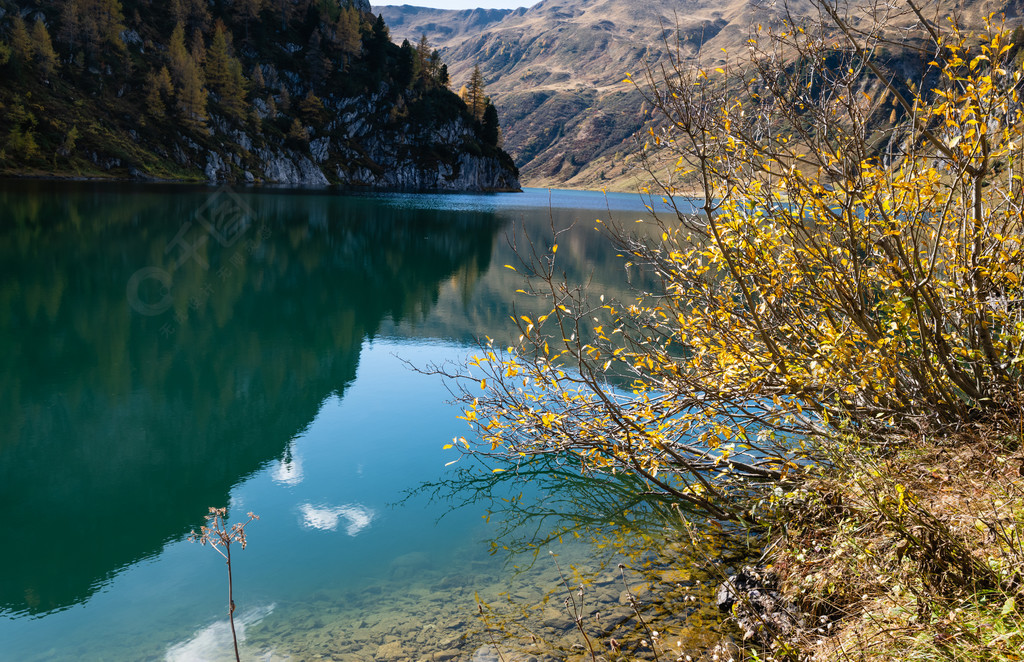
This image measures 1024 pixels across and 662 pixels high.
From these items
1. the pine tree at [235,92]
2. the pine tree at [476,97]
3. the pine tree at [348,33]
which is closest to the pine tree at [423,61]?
the pine tree at [476,97]

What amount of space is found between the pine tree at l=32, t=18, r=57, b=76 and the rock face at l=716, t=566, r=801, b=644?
348 feet

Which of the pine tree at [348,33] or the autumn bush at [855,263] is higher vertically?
the pine tree at [348,33]

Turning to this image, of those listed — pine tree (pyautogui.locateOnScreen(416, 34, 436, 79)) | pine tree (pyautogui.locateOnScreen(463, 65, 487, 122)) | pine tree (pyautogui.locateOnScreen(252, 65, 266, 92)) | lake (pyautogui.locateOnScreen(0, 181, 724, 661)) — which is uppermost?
pine tree (pyautogui.locateOnScreen(416, 34, 436, 79))

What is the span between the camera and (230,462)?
11.0m

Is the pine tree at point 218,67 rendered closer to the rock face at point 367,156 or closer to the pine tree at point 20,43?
the rock face at point 367,156

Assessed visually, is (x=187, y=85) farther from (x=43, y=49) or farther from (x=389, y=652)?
(x=389, y=652)

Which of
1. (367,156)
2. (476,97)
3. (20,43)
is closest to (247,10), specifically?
(367,156)

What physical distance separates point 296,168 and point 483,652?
386 ft

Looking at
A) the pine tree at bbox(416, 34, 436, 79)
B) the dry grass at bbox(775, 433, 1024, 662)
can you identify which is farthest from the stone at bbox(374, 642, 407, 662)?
the pine tree at bbox(416, 34, 436, 79)

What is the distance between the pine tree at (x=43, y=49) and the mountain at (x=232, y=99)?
0.15 m

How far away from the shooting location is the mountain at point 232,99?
80188 millimetres

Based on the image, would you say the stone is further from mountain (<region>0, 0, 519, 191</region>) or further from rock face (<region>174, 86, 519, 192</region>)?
rock face (<region>174, 86, 519, 192</region>)

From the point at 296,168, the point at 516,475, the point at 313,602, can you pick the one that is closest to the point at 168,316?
the point at 516,475

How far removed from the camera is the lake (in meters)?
6.61
